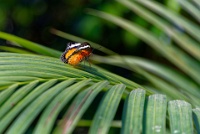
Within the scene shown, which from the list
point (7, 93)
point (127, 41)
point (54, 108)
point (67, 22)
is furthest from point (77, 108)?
point (67, 22)

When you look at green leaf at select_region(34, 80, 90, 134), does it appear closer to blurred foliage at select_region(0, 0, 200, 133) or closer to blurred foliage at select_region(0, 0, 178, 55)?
blurred foliage at select_region(0, 0, 200, 133)

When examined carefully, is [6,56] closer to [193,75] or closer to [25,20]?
[193,75]

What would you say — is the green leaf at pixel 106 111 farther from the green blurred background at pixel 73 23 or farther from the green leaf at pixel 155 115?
the green blurred background at pixel 73 23

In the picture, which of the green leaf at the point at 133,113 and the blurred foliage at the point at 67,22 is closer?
the green leaf at the point at 133,113

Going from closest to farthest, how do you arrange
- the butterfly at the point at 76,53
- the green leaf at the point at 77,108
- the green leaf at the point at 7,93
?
the green leaf at the point at 77,108
the green leaf at the point at 7,93
the butterfly at the point at 76,53

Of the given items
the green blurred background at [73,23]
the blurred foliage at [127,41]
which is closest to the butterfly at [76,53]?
the blurred foliage at [127,41]

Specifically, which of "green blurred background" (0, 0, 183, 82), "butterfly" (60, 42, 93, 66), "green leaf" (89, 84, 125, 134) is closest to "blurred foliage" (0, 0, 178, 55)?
"green blurred background" (0, 0, 183, 82)

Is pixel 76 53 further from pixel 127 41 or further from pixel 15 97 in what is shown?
pixel 127 41
